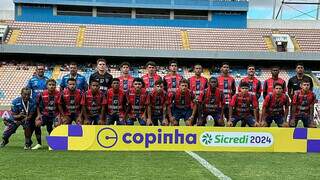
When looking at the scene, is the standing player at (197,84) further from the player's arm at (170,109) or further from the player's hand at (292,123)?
the player's hand at (292,123)

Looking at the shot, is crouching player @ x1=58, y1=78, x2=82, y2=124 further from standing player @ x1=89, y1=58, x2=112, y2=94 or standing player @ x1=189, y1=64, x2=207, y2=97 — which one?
standing player @ x1=189, y1=64, x2=207, y2=97

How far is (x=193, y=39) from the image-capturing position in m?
37.0

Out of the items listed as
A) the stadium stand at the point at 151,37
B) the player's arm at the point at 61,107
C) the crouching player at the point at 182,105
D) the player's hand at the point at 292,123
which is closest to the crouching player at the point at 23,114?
the player's arm at the point at 61,107

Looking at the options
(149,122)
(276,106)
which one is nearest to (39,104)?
(149,122)

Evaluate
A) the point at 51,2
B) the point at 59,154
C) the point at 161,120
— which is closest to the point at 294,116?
the point at 161,120

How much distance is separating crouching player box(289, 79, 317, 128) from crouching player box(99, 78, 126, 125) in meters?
3.34

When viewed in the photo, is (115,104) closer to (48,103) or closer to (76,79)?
(76,79)

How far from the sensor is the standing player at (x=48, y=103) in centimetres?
929

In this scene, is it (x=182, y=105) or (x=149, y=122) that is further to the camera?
(x=182, y=105)

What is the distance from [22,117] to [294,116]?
5.28m

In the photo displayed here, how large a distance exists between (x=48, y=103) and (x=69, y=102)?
394mm

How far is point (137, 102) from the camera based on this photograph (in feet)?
32.2

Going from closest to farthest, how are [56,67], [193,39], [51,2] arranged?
[56,67] < [193,39] < [51,2]

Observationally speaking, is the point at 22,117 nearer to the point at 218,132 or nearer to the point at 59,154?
the point at 59,154
